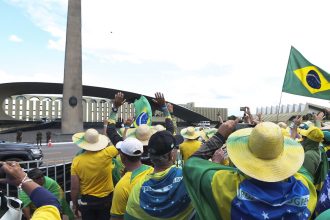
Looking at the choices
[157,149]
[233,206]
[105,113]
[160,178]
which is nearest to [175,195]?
[160,178]

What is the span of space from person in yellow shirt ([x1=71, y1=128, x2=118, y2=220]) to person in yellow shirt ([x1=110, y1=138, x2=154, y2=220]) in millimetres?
1534

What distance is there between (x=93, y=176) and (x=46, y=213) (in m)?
3.12

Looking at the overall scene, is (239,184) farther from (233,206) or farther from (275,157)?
(275,157)

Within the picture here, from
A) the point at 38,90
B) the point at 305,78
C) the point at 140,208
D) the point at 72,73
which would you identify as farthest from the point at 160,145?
the point at 38,90

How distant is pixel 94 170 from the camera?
16.5 ft

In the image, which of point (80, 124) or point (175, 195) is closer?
point (175, 195)

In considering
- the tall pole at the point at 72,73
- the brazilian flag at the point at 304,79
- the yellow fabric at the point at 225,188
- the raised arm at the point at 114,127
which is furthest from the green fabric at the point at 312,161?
the tall pole at the point at 72,73

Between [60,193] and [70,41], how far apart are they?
36.7 metres

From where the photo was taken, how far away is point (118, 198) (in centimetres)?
345

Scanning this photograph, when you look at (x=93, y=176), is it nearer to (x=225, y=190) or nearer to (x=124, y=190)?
(x=124, y=190)

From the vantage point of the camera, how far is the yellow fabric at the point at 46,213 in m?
1.93

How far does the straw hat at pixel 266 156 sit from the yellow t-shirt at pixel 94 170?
10.1 feet

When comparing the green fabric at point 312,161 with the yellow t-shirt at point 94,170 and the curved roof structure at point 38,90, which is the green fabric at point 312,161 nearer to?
the yellow t-shirt at point 94,170

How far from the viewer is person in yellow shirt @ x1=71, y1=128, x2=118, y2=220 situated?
198 inches
